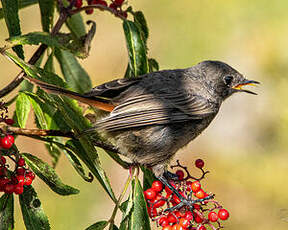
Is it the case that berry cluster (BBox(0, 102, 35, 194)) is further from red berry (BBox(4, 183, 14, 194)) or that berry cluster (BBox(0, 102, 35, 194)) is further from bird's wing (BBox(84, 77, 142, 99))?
bird's wing (BBox(84, 77, 142, 99))

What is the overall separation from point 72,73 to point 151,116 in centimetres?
Answer: 95

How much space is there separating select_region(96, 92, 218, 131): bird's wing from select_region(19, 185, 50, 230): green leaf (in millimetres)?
779

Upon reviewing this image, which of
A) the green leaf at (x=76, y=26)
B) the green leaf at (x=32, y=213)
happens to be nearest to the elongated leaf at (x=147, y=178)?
the green leaf at (x=32, y=213)

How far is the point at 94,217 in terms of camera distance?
8172mm

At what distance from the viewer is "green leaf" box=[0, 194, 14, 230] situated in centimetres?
296

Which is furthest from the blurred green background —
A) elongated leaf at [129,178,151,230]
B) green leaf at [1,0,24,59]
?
green leaf at [1,0,24,59]

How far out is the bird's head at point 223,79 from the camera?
186 inches

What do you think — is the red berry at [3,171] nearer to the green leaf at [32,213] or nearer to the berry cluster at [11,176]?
the berry cluster at [11,176]

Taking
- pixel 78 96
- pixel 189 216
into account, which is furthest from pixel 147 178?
pixel 78 96

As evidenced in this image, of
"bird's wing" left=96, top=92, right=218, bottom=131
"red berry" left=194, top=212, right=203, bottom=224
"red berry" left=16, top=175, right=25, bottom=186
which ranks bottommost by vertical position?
"red berry" left=194, top=212, right=203, bottom=224

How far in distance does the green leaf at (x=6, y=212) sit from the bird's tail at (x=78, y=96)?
76 centimetres

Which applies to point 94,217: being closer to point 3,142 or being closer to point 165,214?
point 165,214

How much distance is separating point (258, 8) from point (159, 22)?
2552 millimetres

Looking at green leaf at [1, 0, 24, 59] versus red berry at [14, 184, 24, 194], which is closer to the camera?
red berry at [14, 184, 24, 194]
